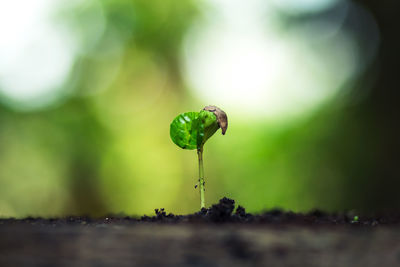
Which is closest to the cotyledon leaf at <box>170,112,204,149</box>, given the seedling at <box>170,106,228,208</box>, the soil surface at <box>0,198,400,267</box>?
the seedling at <box>170,106,228,208</box>

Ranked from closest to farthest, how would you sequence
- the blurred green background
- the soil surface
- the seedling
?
1. the soil surface
2. the seedling
3. the blurred green background

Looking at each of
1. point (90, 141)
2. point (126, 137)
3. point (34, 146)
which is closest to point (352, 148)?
point (126, 137)

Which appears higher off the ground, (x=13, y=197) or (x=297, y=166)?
(x=297, y=166)

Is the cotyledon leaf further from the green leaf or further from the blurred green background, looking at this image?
the blurred green background

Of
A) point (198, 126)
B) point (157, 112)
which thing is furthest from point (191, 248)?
point (157, 112)

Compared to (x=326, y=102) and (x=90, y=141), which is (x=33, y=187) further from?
(x=326, y=102)

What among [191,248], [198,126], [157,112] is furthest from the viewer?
[157,112]

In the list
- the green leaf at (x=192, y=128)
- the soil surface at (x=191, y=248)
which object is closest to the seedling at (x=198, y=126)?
the green leaf at (x=192, y=128)

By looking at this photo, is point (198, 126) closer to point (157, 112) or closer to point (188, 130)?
point (188, 130)
